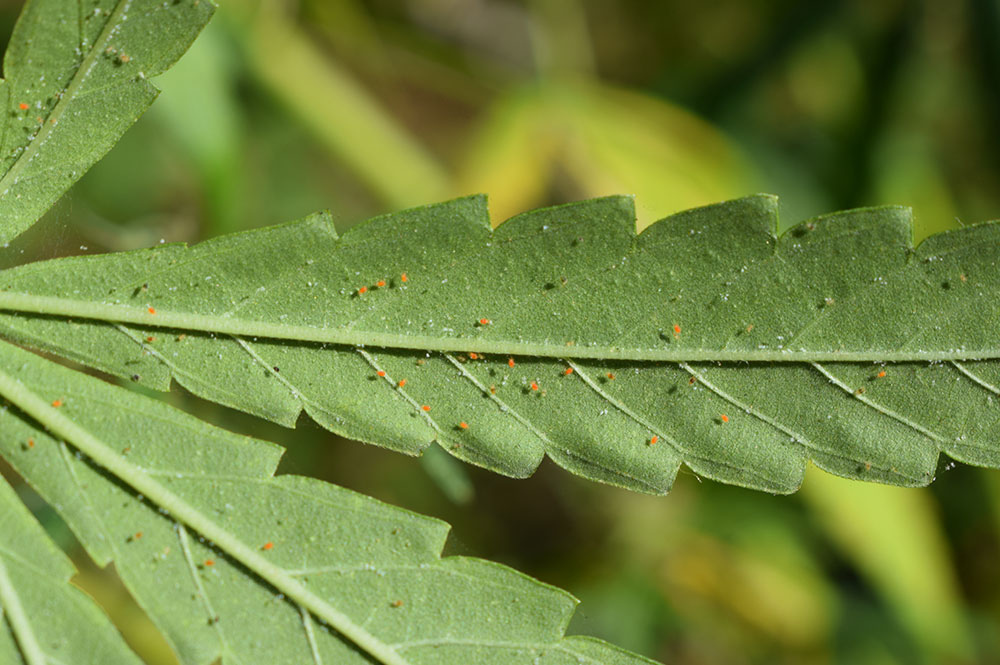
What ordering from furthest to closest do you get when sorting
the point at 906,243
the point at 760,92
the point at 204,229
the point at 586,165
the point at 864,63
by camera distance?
the point at 760,92 < the point at 864,63 < the point at 586,165 < the point at 204,229 < the point at 906,243

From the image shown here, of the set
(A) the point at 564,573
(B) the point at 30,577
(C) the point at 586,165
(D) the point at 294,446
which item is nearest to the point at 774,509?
(A) the point at 564,573

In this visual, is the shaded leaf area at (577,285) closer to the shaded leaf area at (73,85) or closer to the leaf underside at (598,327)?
the leaf underside at (598,327)

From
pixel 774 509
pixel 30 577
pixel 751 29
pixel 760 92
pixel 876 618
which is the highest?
pixel 751 29

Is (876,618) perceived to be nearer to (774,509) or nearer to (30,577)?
(774,509)

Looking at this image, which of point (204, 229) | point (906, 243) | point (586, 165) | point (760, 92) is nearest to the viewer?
point (906, 243)

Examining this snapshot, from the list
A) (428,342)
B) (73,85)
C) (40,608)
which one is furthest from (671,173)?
(40,608)

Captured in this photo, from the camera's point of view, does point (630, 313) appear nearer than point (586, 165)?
Yes

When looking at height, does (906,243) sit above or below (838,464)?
above

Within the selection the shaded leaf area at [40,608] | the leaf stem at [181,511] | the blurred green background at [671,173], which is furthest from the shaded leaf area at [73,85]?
the blurred green background at [671,173]
